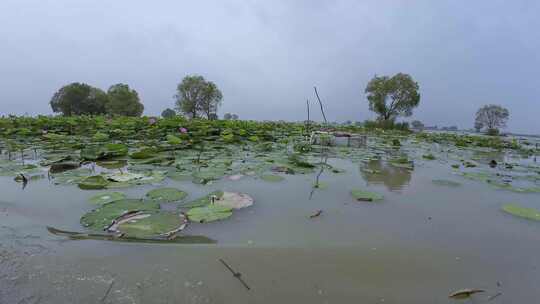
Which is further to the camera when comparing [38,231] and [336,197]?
[336,197]

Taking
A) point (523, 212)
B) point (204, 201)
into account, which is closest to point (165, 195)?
point (204, 201)

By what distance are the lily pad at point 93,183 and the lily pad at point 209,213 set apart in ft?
3.12

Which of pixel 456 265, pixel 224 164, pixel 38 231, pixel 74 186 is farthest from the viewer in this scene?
pixel 224 164

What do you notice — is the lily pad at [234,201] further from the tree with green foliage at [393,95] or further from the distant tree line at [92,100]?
the distant tree line at [92,100]

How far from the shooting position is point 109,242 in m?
1.13

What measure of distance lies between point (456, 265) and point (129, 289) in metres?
1.38

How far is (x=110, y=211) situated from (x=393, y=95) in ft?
81.0

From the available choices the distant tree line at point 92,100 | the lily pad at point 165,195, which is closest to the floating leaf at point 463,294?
the lily pad at point 165,195

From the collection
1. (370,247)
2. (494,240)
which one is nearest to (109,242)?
(370,247)

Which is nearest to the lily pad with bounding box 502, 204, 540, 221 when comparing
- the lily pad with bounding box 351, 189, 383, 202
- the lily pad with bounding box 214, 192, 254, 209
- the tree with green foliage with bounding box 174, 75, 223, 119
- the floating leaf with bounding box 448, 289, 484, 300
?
the lily pad with bounding box 351, 189, 383, 202

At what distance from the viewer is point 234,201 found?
1682mm

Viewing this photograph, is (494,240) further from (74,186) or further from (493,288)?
(74,186)

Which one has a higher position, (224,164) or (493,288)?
(224,164)

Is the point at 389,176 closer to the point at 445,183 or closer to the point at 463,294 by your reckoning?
the point at 445,183
